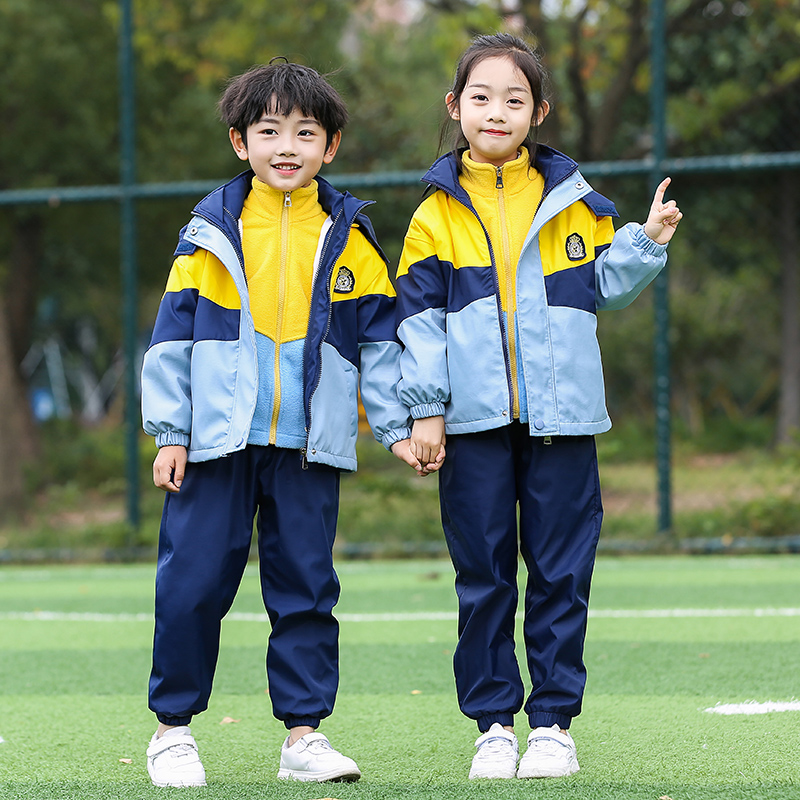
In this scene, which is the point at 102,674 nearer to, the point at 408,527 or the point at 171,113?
the point at 408,527

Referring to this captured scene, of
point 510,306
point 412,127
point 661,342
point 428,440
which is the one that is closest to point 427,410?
point 428,440

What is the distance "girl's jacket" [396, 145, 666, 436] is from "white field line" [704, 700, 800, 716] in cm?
100

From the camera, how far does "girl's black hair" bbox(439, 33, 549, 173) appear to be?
9.02ft

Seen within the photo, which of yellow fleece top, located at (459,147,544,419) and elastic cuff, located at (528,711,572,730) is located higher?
yellow fleece top, located at (459,147,544,419)

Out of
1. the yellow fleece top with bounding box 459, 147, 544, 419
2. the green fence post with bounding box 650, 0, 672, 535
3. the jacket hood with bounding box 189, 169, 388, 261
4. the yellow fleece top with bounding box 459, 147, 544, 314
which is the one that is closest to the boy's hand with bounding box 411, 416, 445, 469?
the yellow fleece top with bounding box 459, 147, 544, 419

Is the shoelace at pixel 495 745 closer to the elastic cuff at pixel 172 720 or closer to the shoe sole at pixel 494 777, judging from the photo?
the shoe sole at pixel 494 777

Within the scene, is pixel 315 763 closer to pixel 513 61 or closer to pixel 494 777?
pixel 494 777

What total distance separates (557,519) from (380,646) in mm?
1773

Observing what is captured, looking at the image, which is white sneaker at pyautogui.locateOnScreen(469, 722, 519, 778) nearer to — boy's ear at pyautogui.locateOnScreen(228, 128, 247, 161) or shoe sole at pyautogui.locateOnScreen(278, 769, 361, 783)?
shoe sole at pyautogui.locateOnScreen(278, 769, 361, 783)

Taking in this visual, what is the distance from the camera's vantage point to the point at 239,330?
2672 mm

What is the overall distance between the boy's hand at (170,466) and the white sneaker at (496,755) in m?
0.92

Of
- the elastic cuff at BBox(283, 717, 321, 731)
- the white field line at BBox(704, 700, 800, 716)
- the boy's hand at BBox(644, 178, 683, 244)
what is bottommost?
the white field line at BBox(704, 700, 800, 716)

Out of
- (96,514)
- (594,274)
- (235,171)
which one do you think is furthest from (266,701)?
(235,171)

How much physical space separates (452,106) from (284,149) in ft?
1.46
